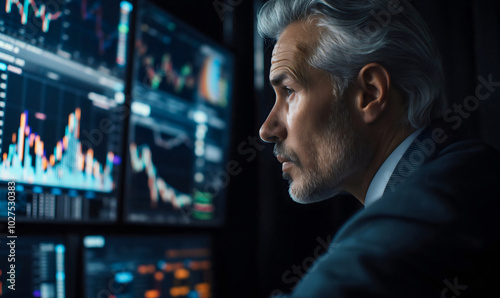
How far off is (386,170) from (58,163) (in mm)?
819

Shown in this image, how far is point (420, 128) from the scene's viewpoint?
3.10 feet

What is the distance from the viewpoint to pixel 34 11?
1.10m

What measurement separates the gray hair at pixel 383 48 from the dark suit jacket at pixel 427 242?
11.4 inches

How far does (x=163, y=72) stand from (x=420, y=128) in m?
0.92

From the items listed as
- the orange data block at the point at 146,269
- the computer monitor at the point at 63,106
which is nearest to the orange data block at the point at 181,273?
the orange data block at the point at 146,269

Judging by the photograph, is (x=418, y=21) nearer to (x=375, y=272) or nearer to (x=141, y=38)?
(x=375, y=272)

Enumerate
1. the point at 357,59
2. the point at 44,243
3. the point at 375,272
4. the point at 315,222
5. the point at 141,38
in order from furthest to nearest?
1. the point at 315,222
2. the point at 141,38
3. the point at 44,243
4. the point at 357,59
5. the point at 375,272

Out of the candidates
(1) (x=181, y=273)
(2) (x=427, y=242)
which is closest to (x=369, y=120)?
(2) (x=427, y=242)

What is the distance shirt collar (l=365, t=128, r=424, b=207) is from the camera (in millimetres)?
916

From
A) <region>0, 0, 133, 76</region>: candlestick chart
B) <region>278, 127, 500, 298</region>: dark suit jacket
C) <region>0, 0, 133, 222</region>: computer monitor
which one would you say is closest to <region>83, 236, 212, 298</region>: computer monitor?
<region>0, 0, 133, 222</region>: computer monitor

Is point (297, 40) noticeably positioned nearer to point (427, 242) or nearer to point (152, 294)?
point (427, 242)

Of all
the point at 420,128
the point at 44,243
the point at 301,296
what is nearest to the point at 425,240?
the point at 301,296

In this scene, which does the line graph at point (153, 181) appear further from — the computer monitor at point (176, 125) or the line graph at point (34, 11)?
the line graph at point (34, 11)

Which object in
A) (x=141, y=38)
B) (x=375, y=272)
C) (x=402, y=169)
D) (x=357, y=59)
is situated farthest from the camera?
(x=141, y=38)
